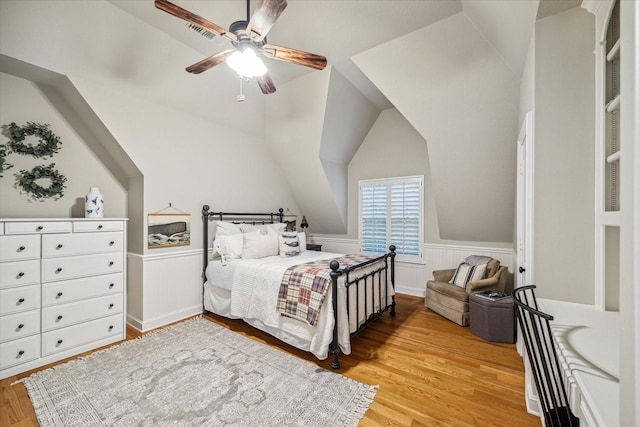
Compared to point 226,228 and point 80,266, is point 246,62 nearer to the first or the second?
point 226,228

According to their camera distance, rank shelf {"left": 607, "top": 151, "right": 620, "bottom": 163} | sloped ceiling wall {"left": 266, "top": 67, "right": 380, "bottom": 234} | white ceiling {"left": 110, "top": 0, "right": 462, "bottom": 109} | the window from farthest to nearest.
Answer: the window
sloped ceiling wall {"left": 266, "top": 67, "right": 380, "bottom": 234}
white ceiling {"left": 110, "top": 0, "right": 462, "bottom": 109}
shelf {"left": 607, "top": 151, "right": 620, "bottom": 163}

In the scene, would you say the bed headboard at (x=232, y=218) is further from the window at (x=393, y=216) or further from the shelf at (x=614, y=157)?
the shelf at (x=614, y=157)

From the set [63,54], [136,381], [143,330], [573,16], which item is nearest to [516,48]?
[573,16]

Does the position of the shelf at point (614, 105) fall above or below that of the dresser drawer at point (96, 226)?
above

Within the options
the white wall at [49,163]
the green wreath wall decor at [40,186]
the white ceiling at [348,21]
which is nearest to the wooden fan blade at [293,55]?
the white ceiling at [348,21]

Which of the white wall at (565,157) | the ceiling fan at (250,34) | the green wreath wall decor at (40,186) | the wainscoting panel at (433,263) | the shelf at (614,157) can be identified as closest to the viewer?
the shelf at (614,157)

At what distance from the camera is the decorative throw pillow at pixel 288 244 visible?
395 cm

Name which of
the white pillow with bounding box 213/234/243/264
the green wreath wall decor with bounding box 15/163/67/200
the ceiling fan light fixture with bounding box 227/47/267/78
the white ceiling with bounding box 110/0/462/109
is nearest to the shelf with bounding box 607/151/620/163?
the white ceiling with bounding box 110/0/462/109

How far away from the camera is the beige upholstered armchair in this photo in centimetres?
346

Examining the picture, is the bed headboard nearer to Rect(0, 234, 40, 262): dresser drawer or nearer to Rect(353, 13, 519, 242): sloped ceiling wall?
Rect(0, 234, 40, 262): dresser drawer

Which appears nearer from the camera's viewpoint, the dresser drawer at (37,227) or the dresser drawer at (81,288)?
the dresser drawer at (37,227)

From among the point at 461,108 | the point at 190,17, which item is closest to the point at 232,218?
the point at 190,17

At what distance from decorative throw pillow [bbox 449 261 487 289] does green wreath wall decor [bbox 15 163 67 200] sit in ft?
16.2

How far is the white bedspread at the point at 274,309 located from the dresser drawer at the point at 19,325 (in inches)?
65.3
